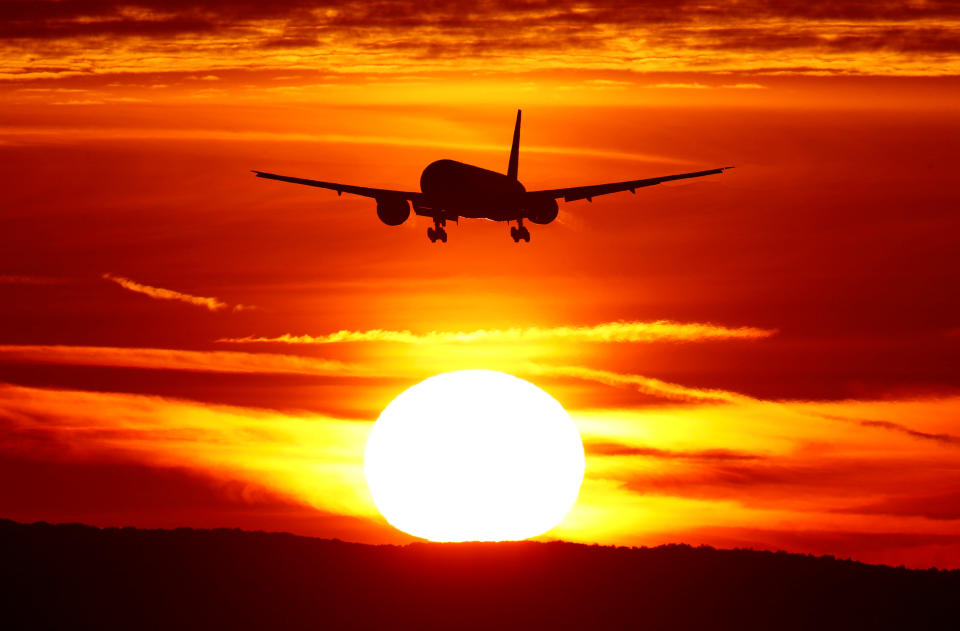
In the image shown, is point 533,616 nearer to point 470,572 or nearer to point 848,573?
point 470,572

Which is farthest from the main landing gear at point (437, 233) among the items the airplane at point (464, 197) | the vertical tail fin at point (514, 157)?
the vertical tail fin at point (514, 157)

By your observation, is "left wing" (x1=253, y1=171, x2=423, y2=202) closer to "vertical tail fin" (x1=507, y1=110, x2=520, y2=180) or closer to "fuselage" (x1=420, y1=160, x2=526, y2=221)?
"fuselage" (x1=420, y1=160, x2=526, y2=221)

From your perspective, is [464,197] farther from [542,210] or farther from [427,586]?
[427,586]

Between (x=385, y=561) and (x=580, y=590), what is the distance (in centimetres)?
1305

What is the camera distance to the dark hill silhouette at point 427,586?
324 feet

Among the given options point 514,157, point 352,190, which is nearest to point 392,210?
point 352,190

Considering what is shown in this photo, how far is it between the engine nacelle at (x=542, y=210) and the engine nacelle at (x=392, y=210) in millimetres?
8349

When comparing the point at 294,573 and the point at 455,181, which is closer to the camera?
the point at 294,573

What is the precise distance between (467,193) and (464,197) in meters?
0.44

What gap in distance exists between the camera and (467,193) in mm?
110188

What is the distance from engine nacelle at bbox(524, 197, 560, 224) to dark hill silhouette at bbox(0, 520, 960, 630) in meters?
22.4

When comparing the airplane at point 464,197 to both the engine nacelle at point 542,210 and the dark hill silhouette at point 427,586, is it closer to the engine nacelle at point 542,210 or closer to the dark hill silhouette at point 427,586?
the engine nacelle at point 542,210

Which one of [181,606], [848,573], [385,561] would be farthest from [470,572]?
[848,573]

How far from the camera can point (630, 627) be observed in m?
98.9
